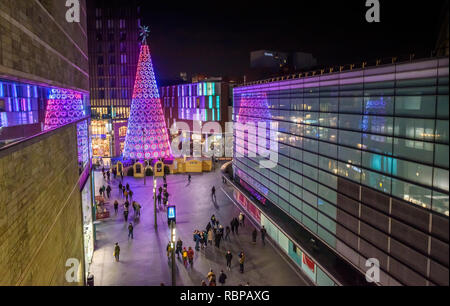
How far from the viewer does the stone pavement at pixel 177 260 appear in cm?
1825

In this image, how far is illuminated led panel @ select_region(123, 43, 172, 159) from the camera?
1703 inches

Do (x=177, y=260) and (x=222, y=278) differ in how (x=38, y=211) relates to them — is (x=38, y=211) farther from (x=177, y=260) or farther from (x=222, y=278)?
(x=177, y=260)

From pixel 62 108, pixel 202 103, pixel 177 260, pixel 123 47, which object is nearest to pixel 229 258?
pixel 177 260

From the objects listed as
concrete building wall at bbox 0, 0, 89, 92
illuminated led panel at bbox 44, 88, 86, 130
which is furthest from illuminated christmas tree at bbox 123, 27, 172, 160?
concrete building wall at bbox 0, 0, 89, 92

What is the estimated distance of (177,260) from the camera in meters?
20.5

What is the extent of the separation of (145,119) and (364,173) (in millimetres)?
33635

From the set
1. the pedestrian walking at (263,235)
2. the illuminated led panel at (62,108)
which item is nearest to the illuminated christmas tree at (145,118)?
the illuminated led panel at (62,108)

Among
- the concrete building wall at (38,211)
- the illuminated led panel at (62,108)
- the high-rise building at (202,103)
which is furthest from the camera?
the high-rise building at (202,103)

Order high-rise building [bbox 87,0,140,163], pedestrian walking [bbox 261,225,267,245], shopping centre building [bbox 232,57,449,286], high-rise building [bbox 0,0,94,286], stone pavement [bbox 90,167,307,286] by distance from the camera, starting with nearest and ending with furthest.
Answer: high-rise building [bbox 0,0,94,286]
shopping centre building [bbox 232,57,449,286]
stone pavement [bbox 90,167,307,286]
pedestrian walking [bbox 261,225,267,245]
high-rise building [bbox 87,0,140,163]

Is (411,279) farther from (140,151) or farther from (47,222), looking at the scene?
(140,151)

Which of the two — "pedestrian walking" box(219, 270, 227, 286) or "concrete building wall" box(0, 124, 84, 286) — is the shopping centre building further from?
"concrete building wall" box(0, 124, 84, 286)

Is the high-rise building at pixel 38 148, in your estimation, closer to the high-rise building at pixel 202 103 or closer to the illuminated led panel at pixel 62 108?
the illuminated led panel at pixel 62 108

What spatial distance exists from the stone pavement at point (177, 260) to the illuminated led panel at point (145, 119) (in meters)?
12.3

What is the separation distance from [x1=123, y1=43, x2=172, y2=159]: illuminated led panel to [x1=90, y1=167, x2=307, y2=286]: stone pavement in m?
12.3
